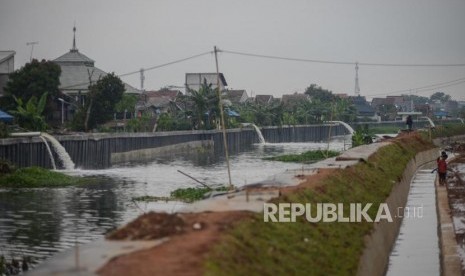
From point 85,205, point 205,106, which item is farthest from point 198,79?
point 85,205

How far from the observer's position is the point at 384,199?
88.7 ft

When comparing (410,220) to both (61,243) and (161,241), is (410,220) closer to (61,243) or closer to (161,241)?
(61,243)

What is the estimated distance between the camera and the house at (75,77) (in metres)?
75.3

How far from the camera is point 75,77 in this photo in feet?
263

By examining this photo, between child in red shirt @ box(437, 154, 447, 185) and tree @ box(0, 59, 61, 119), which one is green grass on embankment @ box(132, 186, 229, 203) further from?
tree @ box(0, 59, 61, 119)

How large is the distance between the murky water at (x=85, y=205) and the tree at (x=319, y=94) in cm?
9665

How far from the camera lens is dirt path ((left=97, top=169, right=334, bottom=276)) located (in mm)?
10453

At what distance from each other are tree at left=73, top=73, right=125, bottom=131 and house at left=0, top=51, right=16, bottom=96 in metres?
11.5

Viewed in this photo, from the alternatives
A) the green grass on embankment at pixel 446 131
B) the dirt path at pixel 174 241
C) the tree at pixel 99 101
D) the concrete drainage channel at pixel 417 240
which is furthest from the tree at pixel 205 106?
the dirt path at pixel 174 241

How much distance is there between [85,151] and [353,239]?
39.9m

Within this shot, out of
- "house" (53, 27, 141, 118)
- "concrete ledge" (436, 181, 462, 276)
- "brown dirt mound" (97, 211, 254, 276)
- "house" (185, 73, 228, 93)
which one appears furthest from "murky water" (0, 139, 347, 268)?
"house" (185, 73, 228, 93)

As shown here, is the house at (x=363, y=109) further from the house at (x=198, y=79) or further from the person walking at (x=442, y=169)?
the person walking at (x=442, y=169)

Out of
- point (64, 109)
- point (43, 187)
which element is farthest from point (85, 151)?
point (64, 109)

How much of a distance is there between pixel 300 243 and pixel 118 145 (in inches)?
1894
